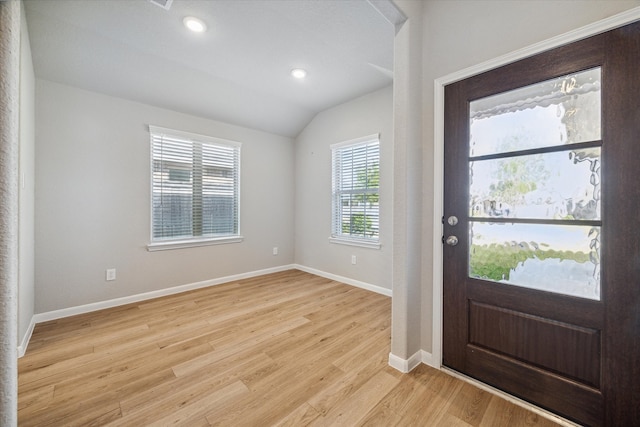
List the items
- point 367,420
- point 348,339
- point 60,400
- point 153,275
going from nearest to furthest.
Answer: point 367,420 → point 60,400 → point 348,339 → point 153,275

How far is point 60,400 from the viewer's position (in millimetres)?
1550

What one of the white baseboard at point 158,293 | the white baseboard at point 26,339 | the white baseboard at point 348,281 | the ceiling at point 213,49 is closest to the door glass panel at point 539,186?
the ceiling at point 213,49

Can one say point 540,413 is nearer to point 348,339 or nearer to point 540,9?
point 348,339

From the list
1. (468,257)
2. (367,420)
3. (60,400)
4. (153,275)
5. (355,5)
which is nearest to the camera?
(367,420)

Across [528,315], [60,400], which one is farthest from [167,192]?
[528,315]

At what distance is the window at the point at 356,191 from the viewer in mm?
3639

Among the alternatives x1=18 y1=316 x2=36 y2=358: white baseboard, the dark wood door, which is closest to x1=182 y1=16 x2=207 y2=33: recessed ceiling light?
the dark wood door

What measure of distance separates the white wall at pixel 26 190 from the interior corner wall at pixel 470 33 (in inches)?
123

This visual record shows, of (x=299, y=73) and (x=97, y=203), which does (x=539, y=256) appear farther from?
(x=97, y=203)

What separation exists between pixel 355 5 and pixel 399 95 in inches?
36.6

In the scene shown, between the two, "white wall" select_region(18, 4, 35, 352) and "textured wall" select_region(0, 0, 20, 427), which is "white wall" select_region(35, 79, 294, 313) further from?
"textured wall" select_region(0, 0, 20, 427)

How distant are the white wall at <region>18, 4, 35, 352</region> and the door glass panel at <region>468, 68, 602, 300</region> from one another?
3.40 meters

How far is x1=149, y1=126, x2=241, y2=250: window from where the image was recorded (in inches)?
132

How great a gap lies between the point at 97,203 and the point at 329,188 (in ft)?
9.83
